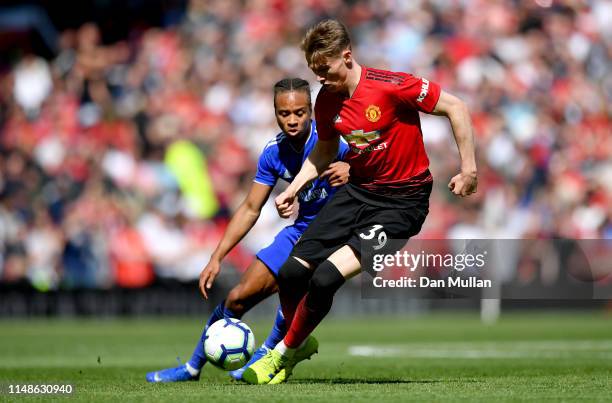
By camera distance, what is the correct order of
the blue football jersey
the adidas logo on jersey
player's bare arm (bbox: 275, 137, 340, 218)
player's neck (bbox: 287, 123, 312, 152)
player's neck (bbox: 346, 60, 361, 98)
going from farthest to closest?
player's neck (bbox: 287, 123, 312, 152) < the blue football jersey < player's bare arm (bbox: 275, 137, 340, 218) < player's neck (bbox: 346, 60, 361, 98) < the adidas logo on jersey

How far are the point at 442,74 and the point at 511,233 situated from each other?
11.7 feet

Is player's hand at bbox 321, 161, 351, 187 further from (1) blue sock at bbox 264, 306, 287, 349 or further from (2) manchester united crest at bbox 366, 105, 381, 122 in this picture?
(1) blue sock at bbox 264, 306, 287, 349

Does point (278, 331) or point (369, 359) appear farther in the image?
point (369, 359)

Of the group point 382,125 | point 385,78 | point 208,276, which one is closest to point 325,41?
point 385,78

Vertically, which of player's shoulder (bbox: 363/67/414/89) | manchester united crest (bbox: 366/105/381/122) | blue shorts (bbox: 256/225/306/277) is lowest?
blue shorts (bbox: 256/225/306/277)

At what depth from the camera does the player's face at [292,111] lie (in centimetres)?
760

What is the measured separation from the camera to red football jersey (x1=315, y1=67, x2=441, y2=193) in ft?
22.8

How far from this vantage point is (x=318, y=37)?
6.90 metres

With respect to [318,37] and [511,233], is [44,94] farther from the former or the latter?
[318,37]

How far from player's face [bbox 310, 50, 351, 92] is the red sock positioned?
4.75 ft

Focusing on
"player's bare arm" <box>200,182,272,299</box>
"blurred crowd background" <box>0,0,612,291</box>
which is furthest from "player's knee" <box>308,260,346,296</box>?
"blurred crowd background" <box>0,0,612,291</box>

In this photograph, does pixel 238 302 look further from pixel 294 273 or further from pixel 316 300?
pixel 316 300

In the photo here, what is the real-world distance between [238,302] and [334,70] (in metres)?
2.05

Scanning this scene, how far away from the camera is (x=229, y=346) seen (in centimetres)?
750
